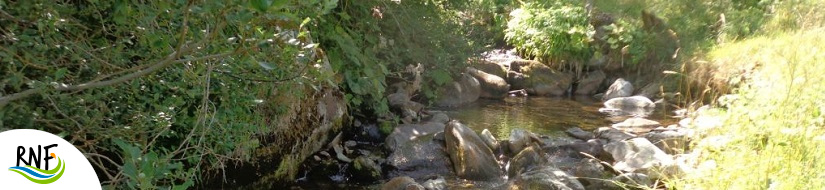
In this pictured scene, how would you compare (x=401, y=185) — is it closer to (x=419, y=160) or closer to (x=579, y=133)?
(x=419, y=160)

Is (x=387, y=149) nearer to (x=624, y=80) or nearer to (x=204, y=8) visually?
(x=204, y=8)

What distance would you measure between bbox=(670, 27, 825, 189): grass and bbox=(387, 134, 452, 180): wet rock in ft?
6.98

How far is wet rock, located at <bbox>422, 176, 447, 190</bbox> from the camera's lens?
4.83 meters

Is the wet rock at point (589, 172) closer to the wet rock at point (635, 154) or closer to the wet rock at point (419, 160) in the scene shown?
the wet rock at point (635, 154)

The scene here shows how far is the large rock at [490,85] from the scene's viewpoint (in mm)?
9820

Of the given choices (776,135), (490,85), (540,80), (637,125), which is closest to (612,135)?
(637,125)

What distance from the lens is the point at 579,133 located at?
6848 millimetres

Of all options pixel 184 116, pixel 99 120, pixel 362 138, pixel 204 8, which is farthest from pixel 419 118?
pixel 204 8

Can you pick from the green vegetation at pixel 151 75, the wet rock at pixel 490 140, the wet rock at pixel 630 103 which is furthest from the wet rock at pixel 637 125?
the green vegetation at pixel 151 75

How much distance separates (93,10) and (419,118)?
5268 mm

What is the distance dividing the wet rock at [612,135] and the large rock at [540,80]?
3510 mm

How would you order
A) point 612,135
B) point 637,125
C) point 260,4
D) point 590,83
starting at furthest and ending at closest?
point 590,83 → point 637,125 → point 612,135 → point 260,4

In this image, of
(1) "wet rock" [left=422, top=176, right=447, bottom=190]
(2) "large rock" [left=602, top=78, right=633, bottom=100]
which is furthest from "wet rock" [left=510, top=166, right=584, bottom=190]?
(2) "large rock" [left=602, top=78, right=633, bottom=100]

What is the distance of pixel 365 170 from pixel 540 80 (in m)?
5.94
